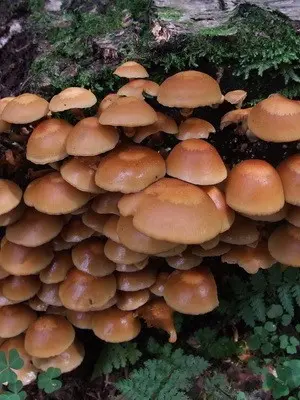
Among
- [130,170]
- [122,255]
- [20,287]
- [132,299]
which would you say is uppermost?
[130,170]

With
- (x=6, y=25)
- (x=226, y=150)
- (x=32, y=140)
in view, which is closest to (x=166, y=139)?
(x=226, y=150)

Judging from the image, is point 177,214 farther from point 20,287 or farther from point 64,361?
point 64,361

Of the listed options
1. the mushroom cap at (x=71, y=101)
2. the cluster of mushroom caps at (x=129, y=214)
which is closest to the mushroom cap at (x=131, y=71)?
the cluster of mushroom caps at (x=129, y=214)

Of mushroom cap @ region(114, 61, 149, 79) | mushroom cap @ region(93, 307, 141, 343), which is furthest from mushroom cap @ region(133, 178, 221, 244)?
mushroom cap @ region(93, 307, 141, 343)

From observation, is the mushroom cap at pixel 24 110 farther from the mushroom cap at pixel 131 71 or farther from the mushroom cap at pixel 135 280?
the mushroom cap at pixel 135 280

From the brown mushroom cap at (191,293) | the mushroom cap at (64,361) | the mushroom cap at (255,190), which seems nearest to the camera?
the mushroom cap at (255,190)

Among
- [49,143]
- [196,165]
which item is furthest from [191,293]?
[49,143]
